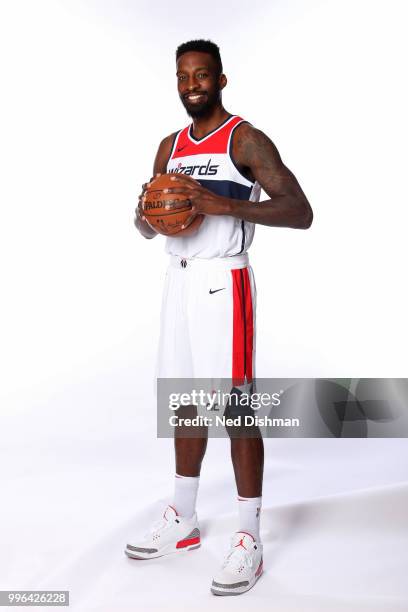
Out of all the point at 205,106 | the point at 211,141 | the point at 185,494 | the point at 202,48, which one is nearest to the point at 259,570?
the point at 185,494

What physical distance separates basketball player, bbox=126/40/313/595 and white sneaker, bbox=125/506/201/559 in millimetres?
325

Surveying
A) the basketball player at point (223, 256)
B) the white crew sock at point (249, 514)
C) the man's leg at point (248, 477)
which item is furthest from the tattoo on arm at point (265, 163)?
the white crew sock at point (249, 514)

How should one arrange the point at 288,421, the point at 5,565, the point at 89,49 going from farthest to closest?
the point at 89,49 → the point at 288,421 → the point at 5,565

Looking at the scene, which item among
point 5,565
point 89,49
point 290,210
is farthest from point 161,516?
point 89,49

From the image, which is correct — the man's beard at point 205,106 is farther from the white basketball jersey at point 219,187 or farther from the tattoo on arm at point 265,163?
the tattoo on arm at point 265,163

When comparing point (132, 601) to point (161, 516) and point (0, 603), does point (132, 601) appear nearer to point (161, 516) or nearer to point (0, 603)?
point (0, 603)

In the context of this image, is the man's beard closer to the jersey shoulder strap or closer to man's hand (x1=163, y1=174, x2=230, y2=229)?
the jersey shoulder strap

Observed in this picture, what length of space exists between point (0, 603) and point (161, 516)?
908 mm

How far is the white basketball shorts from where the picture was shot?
10.5 ft

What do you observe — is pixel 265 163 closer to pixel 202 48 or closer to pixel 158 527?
pixel 202 48

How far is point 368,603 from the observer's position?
9.90 feet

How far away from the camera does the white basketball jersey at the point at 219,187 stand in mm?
3213

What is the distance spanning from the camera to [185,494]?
3607 millimetres

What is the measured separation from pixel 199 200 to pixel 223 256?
0.28 m
